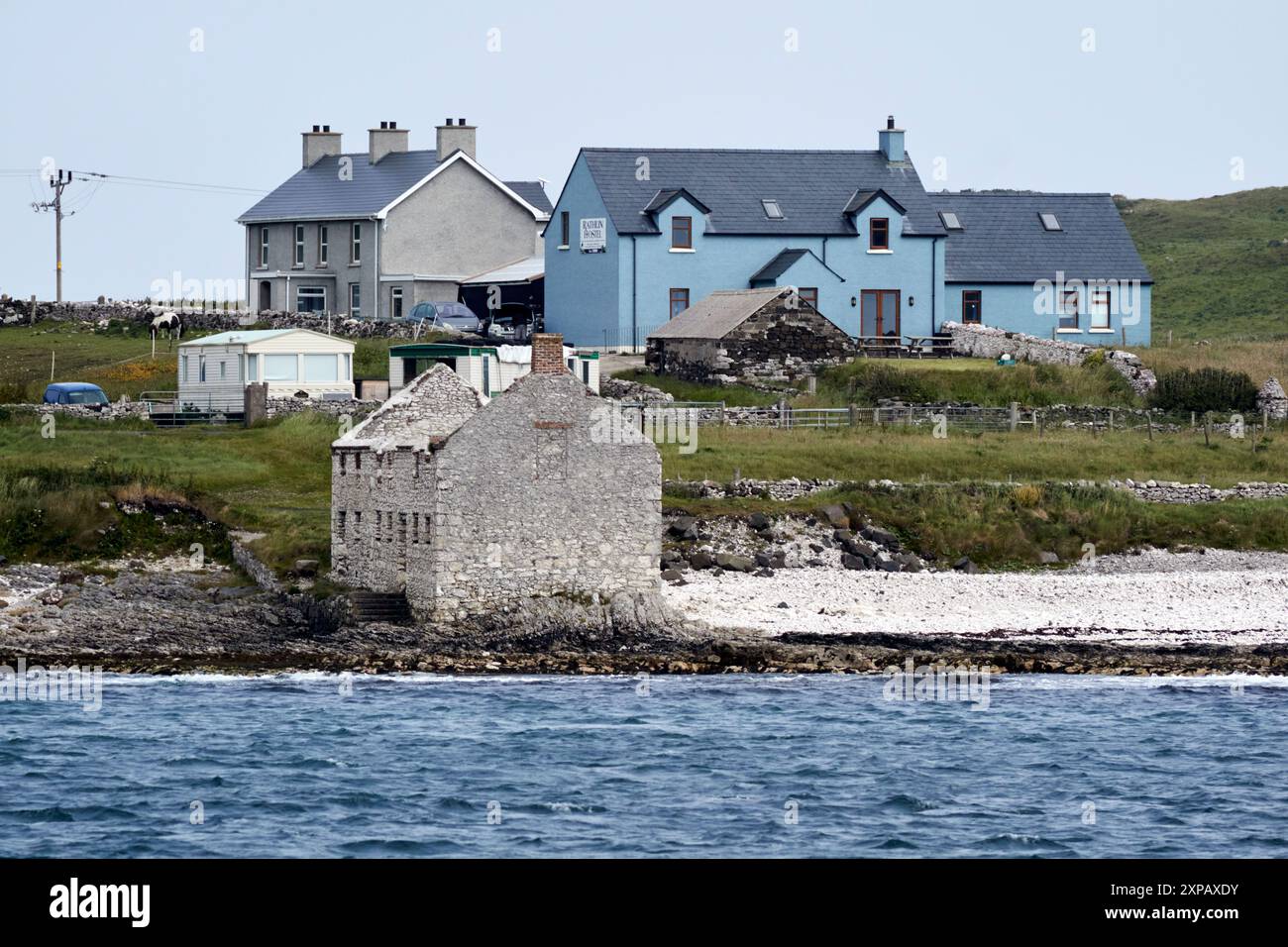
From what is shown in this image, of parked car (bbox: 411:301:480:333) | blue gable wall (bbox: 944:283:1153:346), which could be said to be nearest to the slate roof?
parked car (bbox: 411:301:480:333)

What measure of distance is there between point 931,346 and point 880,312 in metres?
2.33

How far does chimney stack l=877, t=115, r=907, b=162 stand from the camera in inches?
2955

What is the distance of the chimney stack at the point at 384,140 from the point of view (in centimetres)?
8256

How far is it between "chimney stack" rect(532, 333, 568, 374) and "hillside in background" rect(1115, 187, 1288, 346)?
188 ft

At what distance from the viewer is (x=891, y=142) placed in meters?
75.2

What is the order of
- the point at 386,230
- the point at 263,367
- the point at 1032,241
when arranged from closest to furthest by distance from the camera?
the point at 263,367, the point at 1032,241, the point at 386,230

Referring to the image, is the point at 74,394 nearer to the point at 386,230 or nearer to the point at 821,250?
the point at 386,230

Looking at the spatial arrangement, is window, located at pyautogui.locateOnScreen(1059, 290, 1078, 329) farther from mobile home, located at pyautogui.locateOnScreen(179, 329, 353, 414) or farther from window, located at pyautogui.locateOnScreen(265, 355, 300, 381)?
window, located at pyautogui.locateOnScreen(265, 355, 300, 381)

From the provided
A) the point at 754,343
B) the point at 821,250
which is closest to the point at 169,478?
the point at 754,343

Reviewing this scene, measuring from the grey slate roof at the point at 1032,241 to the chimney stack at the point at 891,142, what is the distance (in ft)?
7.71

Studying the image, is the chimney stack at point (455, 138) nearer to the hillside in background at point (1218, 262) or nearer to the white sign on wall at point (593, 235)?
the white sign on wall at point (593, 235)

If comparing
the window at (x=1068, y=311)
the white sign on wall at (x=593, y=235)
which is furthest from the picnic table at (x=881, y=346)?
the white sign on wall at (x=593, y=235)

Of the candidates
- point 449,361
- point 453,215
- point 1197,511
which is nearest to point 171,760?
point 449,361

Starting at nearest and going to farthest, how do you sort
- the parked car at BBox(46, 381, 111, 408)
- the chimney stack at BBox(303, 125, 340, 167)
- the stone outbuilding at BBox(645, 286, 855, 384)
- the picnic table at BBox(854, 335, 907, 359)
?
1. the parked car at BBox(46, 381, 111, 408)
2. the stone outbuilding at BBox(645, 286, 855, 384)
3. the picnic table at BBox(854, 335, 907, 359)
4. the chimney stack at BBox(303, 125, 340, 167)
